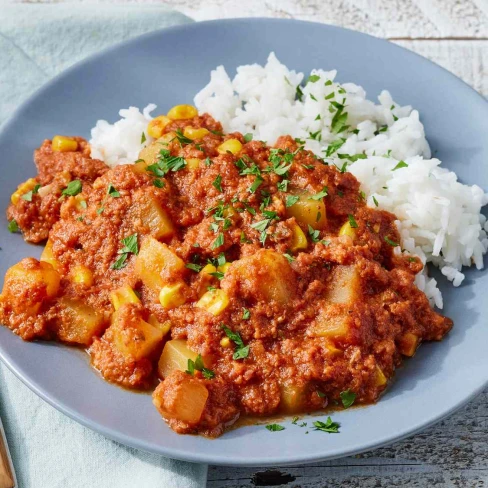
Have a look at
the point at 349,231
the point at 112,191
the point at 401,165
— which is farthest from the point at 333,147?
the point at 112,191

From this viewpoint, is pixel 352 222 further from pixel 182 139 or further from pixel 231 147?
pixel 182 139

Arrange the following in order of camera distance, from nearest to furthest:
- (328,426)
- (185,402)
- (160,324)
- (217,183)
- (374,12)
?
(185,402) < (328,426) < (160,324) < (217,183) < (374,12)

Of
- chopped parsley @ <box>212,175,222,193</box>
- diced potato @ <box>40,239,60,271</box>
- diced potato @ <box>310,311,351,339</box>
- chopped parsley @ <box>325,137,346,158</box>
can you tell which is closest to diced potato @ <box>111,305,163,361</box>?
diced potato @ <box>40,239,60,271</box>

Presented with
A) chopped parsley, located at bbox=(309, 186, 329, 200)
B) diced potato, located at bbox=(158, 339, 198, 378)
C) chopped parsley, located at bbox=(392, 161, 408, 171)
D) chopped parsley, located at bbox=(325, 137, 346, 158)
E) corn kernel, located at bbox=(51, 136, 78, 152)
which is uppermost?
corn kernel, located at bbox=(51, 136, 78, 152)

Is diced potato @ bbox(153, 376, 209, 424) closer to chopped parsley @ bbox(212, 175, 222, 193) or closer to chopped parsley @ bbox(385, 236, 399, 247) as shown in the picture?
chopped parsley @ bbox(212, 175, 222, 193)

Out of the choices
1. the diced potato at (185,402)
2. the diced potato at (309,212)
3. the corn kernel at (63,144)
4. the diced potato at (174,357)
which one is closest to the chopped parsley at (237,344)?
the diced potato at (174,357)

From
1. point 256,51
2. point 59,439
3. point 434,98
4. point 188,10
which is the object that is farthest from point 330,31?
point 59,439

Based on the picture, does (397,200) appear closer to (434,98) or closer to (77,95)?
(434,98)

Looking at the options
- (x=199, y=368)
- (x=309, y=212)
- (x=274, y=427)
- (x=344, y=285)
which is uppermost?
(x=309, y=212)
